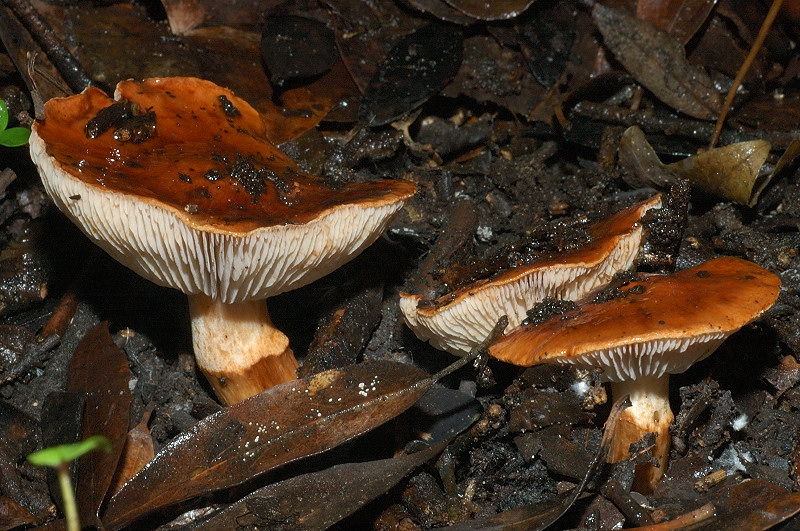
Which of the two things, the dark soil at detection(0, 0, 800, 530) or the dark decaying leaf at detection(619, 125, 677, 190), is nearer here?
the dark soil at detection(0, 0, 800, 530)

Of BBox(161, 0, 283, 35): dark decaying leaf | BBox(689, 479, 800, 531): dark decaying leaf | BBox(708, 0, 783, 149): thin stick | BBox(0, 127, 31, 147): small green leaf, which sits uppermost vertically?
BBox(161, 0, 283, 35): dark decaying leaf

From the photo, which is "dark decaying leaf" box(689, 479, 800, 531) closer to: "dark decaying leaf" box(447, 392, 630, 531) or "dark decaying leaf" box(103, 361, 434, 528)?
"dark decaying leaf" box(447, 392, 630, 531)

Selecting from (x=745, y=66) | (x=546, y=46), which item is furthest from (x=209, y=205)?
(x=745, y=66)

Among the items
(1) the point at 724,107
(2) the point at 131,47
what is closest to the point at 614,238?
(1) the point at 724,107

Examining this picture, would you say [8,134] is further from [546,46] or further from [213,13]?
[546,46]

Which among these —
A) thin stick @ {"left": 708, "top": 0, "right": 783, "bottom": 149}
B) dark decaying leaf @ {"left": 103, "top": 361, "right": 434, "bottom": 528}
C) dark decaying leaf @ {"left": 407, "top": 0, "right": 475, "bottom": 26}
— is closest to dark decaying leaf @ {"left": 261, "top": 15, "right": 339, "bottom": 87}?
dark decaying leaf @ {"left": 407, "top": 0, "right": 475, "bottom": 26}

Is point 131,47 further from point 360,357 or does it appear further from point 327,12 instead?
point 360,357
